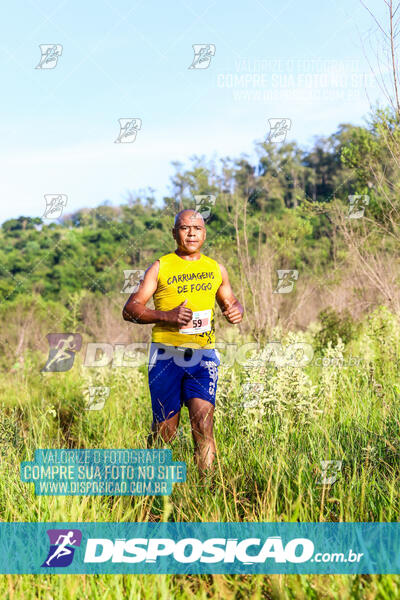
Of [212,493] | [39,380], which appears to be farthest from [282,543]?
[39,380]

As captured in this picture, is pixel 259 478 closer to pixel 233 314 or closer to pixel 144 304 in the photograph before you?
pixel 233 314

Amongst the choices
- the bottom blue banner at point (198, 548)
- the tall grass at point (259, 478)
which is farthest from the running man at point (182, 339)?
the bottom blue banner at point (198, 548)

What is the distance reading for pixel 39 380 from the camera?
691 cm

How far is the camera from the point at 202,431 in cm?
343

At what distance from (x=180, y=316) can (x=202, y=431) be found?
0.81 metres

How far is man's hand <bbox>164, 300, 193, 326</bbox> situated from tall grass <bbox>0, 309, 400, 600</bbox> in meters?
0.87

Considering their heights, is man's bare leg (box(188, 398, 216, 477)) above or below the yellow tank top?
below

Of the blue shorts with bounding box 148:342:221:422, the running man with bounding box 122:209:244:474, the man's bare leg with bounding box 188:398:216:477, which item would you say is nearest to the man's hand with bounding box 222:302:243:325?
the running man with bounding box 122:209:244:474

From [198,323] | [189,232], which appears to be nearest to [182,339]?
[198,323]

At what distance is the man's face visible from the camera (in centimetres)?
355

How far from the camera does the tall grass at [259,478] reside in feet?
7.30

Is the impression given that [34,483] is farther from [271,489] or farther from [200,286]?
[200,286]

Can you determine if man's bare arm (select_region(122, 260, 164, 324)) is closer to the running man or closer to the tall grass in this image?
the running man

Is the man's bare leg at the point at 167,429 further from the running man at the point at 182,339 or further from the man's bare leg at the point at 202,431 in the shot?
the man's bare leg at the point at 202,431
